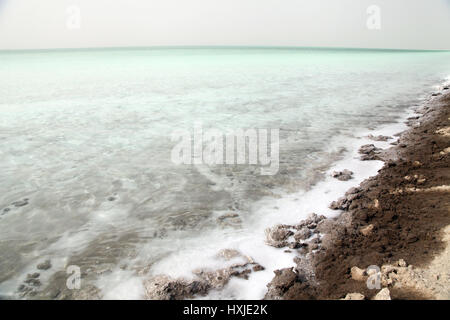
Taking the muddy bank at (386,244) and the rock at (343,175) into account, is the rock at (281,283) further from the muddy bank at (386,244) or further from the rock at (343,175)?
the rock at (343,175)

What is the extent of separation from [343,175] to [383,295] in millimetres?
4189

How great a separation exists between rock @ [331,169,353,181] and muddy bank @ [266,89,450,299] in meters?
0.54

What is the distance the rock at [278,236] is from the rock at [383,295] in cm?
159

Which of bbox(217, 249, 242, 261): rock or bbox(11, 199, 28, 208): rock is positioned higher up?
bbox(11, 199, 28, 208): rock

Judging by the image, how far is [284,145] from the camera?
991cm

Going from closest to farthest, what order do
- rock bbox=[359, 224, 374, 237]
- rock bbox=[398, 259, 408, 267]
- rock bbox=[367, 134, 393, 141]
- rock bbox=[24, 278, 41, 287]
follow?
rock bbox=[398, 259, 408, 267], rock bbox=[24, 278, 41, 287], rock bbox=[359, 224, 374, 237], rock bbox=[367, 134, 393, 141]

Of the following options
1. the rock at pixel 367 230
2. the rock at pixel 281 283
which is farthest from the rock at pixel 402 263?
the rock at pixel 281 283

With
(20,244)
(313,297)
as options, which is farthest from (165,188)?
Result: (313,297)

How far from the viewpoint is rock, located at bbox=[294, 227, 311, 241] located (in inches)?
197

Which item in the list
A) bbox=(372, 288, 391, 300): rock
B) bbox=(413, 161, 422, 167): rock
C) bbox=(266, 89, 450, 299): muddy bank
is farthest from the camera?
bbox=(413, 161, 422, 167): rock

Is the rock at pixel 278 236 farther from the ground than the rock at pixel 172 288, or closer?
farther from the ground

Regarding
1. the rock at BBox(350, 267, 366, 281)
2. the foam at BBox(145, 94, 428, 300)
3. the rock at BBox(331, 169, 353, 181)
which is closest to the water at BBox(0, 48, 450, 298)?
the foam at BBox(145, 94, 428, 300)

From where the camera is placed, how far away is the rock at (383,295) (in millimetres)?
3428

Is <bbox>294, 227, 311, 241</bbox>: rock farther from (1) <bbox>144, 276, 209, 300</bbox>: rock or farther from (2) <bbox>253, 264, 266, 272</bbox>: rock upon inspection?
(1) <bbox>144, 276, 209, 300</bbox>: rock
